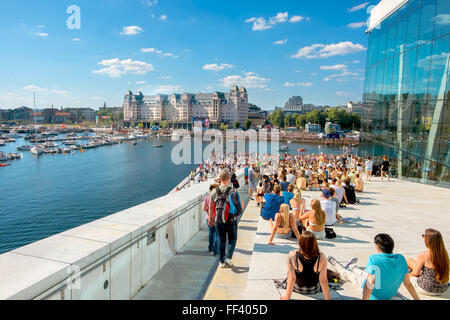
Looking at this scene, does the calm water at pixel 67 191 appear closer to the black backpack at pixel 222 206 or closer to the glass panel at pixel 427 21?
the glass panel at pixel 427 21

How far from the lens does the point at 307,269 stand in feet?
12.5

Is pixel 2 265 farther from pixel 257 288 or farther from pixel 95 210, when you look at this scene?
pixel 95 210

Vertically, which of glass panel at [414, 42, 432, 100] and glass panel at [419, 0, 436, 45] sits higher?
glass panel at [419, 0, 436, 45]

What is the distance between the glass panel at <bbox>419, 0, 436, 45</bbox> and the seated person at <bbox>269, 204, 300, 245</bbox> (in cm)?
1353

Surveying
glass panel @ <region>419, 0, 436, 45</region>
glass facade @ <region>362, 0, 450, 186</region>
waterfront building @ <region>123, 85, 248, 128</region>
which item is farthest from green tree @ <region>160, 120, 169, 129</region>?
glass panel @ <region>419, 0, 436, 45</region>

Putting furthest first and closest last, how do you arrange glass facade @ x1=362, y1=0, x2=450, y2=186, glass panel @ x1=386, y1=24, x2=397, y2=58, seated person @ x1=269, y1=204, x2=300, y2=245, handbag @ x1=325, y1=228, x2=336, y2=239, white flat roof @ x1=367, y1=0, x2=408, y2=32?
glass panel @ x1=386, y1=24, x2=397, y2=58 → white flat roof @ x1=367, y1=0, x2=408, y2=32 → glass facade @ x1=362, y1=0, x2=450, y2=186 → handbag @ x1=325, y1=228, x2=336, y2=239 → seated person @ x1=269, y1=204, x2=300, y2=245

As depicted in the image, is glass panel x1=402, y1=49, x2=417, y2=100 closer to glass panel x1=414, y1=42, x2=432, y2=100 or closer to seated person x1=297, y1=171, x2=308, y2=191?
glass panel x1=414, y1=42, x2=432, y2=100

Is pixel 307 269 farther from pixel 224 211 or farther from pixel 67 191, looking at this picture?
pixel 67 191

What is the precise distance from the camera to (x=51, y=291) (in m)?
2.99

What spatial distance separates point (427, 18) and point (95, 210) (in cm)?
2877

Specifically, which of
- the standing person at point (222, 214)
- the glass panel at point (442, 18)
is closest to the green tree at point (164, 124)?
the glass panel at point (442, 18)

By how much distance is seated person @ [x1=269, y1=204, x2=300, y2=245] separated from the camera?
6.18 meters

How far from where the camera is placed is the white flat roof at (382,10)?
17.5m
